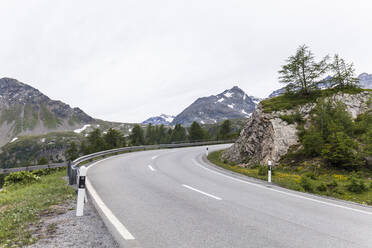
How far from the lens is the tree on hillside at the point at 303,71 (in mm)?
21000

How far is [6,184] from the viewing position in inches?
430

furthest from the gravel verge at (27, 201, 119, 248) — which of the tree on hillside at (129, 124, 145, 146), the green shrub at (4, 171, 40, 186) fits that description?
the tree on hillside at (129, 124, 145, 146)

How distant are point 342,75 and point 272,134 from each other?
8738 millimetres

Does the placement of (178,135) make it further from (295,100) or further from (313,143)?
(313,143)

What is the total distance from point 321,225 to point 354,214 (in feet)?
6.03

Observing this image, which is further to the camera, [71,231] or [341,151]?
[341,151]

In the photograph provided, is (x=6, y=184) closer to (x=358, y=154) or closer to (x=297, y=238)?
(x=297, y=238)

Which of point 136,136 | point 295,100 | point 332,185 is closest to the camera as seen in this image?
point 332,185

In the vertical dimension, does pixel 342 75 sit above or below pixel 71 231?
above

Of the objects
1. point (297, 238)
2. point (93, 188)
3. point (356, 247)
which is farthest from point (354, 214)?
point (93, 188)

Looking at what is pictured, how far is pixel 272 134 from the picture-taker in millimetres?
17844

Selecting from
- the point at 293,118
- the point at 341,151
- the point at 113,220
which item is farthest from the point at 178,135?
the point at 113,220

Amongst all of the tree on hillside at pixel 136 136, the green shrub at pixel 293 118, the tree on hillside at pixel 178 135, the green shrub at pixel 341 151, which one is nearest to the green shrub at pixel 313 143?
the green shrub at pixel 341 151

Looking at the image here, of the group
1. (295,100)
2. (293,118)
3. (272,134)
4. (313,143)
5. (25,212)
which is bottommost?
(25,212)
